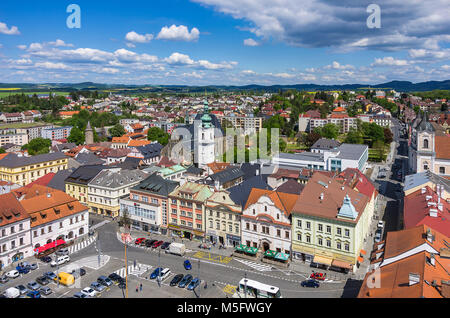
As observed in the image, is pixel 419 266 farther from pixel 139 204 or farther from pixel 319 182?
pixel 139 204

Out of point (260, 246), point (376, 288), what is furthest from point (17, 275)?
point (376, 288)

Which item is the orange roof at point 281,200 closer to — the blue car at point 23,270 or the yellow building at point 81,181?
the blue car at point 23,270

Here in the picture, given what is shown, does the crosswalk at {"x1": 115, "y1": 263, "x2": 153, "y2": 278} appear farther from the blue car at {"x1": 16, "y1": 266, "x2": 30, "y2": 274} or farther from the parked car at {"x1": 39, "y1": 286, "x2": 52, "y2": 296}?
the blue car at {"x1": 16, "y1": 266, "x2": 30, "y2": 274}

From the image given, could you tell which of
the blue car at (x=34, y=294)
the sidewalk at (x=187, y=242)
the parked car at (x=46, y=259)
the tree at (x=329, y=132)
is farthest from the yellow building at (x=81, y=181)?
the tree at (x=329, y=132)

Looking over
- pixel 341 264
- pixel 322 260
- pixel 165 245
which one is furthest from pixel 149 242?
pixel 341 264

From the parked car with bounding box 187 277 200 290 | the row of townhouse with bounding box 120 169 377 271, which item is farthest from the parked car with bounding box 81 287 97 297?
the row of townhouse with bounding box 120 169 377 271

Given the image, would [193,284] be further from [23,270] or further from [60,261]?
[23,270]
